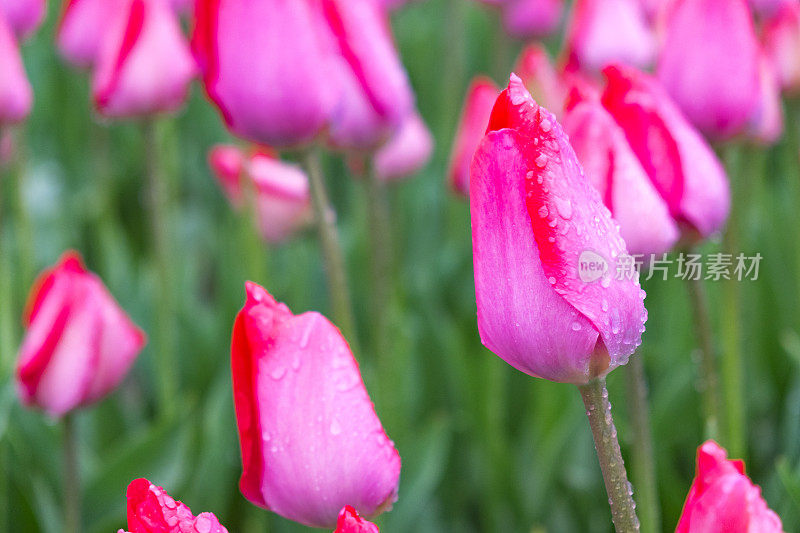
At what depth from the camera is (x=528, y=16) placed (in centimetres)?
171

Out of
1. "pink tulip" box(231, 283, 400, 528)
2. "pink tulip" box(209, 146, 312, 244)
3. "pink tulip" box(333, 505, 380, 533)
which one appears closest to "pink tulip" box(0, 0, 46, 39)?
"pink tulip" box(209, 146, 312, 244)

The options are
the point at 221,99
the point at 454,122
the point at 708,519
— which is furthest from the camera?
the point at 454,122

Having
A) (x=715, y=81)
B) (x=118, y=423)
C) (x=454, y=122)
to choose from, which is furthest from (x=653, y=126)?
(x=454, y=122)

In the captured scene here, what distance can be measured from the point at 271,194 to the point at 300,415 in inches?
32.5

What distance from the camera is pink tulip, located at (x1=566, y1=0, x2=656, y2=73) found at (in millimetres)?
1097

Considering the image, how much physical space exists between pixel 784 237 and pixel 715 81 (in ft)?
2.13

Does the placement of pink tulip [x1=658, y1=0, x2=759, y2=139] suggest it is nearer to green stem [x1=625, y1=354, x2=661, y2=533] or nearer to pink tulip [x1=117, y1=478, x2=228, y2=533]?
green stem [x1=625, y1=354, x2=661, y2=533]

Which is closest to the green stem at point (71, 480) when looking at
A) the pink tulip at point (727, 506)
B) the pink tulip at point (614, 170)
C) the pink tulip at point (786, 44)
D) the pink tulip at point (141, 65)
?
the pink tulip at point (141, 65)

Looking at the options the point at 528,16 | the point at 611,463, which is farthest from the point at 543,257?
the point at 528,16

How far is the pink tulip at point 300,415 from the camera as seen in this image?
0.42 m

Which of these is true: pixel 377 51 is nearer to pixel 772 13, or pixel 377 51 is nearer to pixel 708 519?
pixel 772 13

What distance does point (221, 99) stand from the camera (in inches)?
29.0

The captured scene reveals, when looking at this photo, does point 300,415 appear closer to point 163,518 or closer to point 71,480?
point 163,518

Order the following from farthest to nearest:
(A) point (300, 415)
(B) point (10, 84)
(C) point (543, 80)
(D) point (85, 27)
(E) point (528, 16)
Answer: (E) point (528, 16) → (D) point (85, 27) → (C) point (543, 80) → (B) point (10, 84) → (A) point (300, 415)
